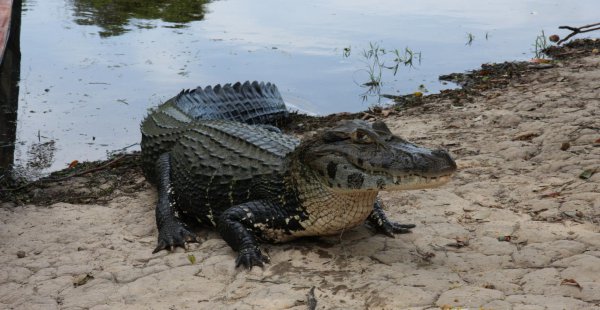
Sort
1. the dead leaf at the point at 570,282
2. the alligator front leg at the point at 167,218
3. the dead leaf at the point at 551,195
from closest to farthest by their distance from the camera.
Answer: the dead leaf at the point at 570,282, the alligator front leg at the point at 167,218, the dead leaf at the point at 551,195

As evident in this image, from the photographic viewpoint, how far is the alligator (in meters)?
3.71

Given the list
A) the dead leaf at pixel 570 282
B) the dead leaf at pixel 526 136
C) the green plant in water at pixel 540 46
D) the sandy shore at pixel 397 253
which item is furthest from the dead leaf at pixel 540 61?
the dead leaf at pixel 570 282

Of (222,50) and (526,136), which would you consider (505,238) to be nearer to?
(526,136)

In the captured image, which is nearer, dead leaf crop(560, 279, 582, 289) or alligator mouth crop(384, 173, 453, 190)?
dead leaf crop(560, 279, 582, 289)

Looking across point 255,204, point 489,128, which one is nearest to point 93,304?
point 255,204

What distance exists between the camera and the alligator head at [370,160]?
3.53 m

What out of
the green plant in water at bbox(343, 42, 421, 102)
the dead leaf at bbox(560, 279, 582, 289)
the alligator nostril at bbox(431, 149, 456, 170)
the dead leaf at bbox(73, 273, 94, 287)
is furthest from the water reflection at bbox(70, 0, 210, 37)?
the dead leaf at bbox(560, 279, 582, 289)

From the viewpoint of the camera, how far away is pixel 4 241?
180 inches

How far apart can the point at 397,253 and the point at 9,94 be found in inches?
197

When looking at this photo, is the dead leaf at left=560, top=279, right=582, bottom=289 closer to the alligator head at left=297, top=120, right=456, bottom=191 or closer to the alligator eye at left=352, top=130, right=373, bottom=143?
→ the alligator head at left=297, top=120, right=456, bottom=191

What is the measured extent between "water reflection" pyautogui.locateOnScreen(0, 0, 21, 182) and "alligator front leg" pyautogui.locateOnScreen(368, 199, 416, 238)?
138 inches

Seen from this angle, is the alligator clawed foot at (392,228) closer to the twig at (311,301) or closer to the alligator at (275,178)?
the alligator at (275,178)

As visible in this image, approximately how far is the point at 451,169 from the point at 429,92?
17.3ft

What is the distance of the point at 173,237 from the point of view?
4473 mm
